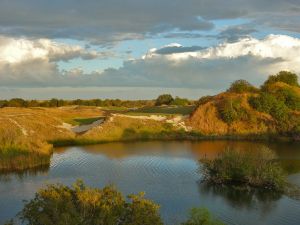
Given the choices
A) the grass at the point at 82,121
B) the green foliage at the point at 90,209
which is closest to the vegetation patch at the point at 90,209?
the green foliage at the point at 90,209

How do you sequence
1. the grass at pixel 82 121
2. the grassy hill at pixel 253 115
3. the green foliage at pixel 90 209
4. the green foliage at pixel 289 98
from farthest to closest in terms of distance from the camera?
the grass at pixel 82 121, the green foliage at pixel 289 98, the grassy hill at pixel 253 115, the green foliage at pixel 90 209

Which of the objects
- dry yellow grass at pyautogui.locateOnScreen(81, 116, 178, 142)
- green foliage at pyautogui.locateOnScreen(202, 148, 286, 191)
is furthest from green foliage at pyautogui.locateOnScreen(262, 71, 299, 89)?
green foliage at pyautogui.locateOnScreen(202, 148, 286, 191)

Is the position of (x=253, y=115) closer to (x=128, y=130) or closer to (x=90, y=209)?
(x=128, y=130)

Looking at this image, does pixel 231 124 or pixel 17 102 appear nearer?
pixel 231 124

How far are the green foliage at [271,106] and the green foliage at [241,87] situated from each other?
18.8ft

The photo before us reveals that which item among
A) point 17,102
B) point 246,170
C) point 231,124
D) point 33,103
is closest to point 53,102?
point 33,103

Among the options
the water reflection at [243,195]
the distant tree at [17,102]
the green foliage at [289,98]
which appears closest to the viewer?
the water reflection at [243,195]

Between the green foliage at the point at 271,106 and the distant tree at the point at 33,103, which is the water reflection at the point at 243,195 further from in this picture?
the distant tree at the point at 33,103

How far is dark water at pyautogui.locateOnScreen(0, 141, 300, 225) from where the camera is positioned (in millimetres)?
30581

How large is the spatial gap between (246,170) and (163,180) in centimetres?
694

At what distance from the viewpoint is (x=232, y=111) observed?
7719cm

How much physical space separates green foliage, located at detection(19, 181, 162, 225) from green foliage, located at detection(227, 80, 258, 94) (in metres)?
68.6

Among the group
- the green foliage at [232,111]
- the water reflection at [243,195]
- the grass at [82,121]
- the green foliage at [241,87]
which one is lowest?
the water reflection at [243,195]

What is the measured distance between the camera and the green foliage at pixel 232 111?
7725cm
